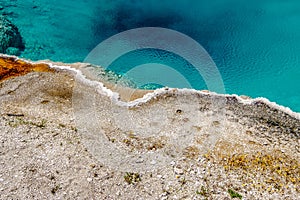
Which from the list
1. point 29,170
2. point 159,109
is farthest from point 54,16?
point 29,170

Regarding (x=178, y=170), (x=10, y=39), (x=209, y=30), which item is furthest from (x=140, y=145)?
(x=209, y=30)

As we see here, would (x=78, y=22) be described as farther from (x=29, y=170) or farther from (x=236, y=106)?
(x=29, y=170)

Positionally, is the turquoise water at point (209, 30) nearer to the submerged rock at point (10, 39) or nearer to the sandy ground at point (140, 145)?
the submerged rock at point (10, 39)

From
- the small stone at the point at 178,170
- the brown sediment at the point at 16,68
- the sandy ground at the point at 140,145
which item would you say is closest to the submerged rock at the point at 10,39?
the brown sediment at the point at 16,68

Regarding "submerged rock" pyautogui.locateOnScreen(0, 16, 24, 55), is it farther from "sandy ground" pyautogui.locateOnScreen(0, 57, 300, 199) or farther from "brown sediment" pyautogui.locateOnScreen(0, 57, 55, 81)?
"sandy ground" pyautogui.locateOnScreen(0, 57, 300, 199)

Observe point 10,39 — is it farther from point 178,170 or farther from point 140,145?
point 178,170

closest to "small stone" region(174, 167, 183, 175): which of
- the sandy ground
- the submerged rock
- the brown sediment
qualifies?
the sandy ground
